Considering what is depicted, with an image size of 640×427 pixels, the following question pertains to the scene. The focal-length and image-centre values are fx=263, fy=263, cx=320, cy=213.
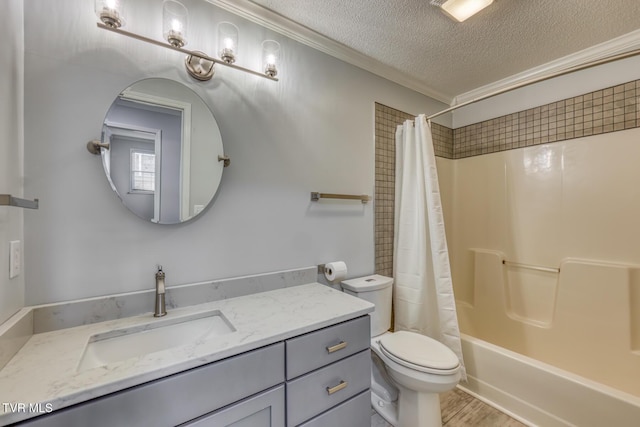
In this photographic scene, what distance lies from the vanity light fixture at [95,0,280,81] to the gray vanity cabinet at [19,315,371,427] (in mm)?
1254

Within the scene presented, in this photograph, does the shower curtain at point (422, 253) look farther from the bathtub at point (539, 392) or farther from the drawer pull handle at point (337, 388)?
the drawer pull handle at point (337, 388)

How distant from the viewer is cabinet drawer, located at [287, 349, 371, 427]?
Answer: 101cm

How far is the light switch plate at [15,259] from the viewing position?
0.88 meters

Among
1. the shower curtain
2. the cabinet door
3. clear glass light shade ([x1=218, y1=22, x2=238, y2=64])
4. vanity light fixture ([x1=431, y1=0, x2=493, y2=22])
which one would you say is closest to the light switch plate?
the cabinet door

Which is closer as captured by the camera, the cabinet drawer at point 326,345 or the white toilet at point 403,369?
the cabinet drawer at point 326,345

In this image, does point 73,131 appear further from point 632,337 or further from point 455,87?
point 632,337

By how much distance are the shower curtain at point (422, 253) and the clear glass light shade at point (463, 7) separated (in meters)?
0.63

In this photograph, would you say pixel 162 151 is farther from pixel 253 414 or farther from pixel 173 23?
pixel 253 414

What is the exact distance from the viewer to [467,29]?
63.4 inches

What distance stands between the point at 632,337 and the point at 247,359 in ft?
7.58

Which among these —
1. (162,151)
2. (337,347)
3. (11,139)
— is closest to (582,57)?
(337,347)

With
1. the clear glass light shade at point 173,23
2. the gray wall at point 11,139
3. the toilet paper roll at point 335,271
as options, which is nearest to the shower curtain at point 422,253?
the toilet paper roll at point 335,271

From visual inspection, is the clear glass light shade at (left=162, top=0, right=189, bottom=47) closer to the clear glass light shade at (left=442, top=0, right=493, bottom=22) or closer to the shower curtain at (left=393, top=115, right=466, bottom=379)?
the clear glass light shade at (left=442, top=0, right=493, bottom=22)

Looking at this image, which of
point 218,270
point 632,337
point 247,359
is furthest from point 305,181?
point 632,337
